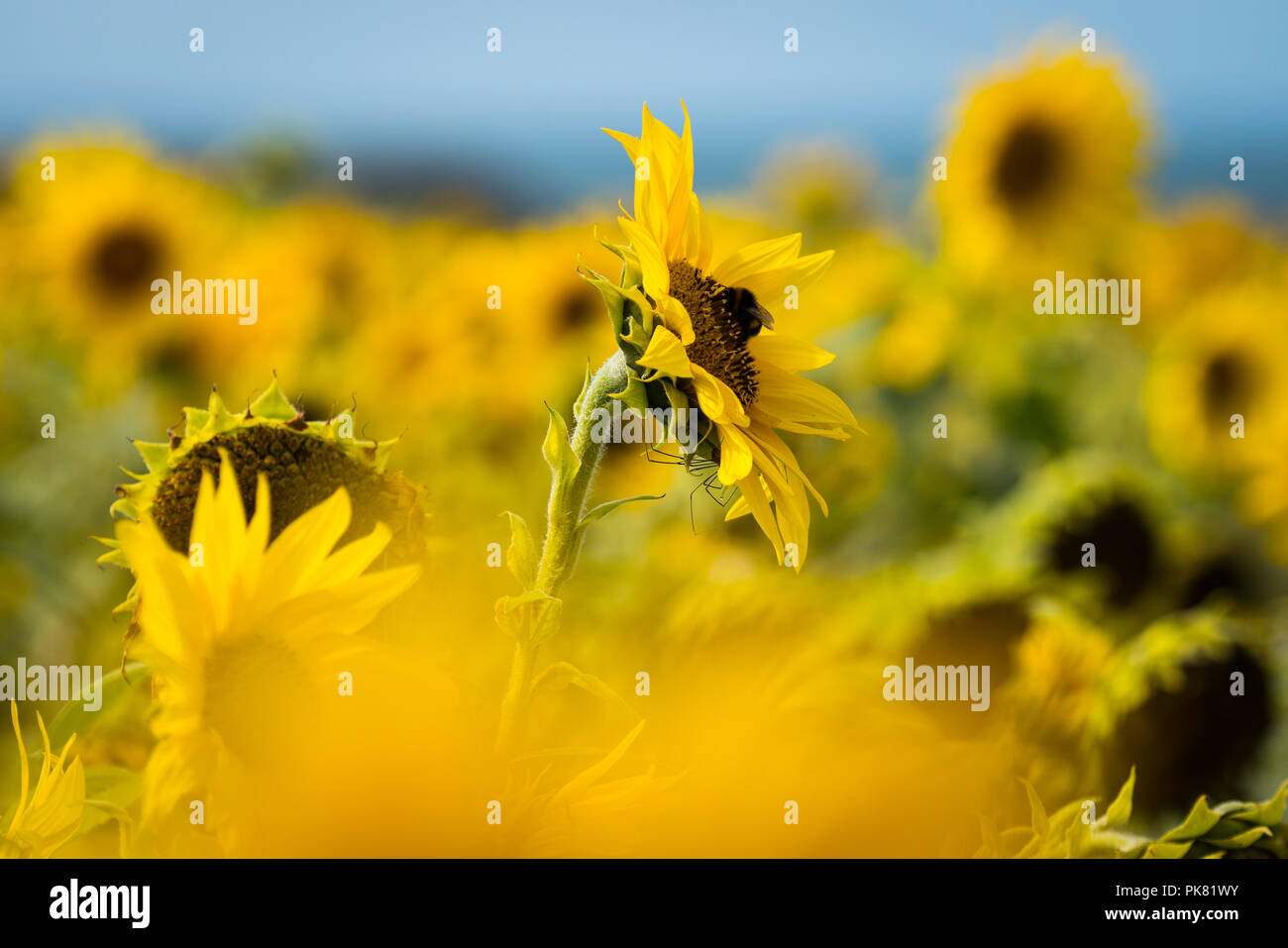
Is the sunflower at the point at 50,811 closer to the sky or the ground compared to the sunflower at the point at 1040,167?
closer to the ground

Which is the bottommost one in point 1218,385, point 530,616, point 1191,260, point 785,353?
point 530,616

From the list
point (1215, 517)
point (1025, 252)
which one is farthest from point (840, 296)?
point (1215, 517)

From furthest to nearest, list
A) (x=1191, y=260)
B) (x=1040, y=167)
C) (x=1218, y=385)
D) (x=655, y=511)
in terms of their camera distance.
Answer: (x=1191, y=260), (x=1040, y=167), (x=1218, y=385), (x=655, y=511)

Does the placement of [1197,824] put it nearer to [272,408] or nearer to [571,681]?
[571,681]
